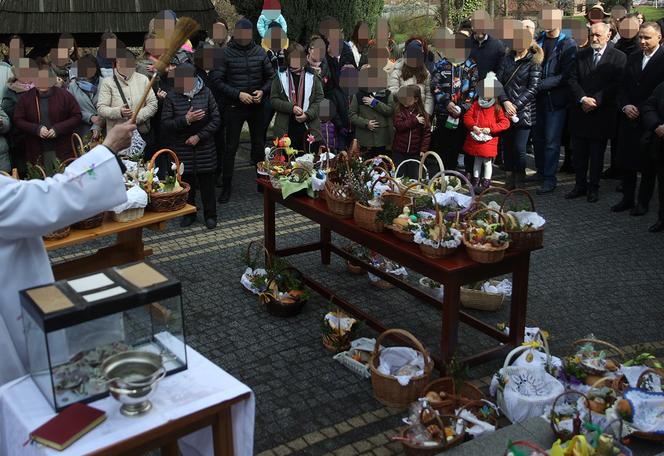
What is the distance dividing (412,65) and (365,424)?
16.4 feet

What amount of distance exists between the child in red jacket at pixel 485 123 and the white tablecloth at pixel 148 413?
6004 millimetres

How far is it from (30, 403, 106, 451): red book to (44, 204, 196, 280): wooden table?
2.63 metres

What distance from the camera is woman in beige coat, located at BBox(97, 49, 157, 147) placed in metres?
7.67

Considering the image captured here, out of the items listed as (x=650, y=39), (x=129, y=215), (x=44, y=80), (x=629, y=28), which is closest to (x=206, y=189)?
(x=44, y=80)

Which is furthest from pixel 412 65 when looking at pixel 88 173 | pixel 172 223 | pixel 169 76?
pixel 88 173

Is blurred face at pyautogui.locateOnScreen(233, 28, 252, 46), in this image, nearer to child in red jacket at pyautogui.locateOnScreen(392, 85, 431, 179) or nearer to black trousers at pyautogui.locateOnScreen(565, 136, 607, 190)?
child in red jacket at pyautogui.locateOnScreen(392, 85, 431, 179)

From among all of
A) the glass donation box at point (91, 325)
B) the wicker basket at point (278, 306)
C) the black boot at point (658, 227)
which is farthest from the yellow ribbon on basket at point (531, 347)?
the black boot at point (658, 227)

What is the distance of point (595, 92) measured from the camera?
8602 millimetres

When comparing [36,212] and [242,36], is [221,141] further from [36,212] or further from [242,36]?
[36,212]

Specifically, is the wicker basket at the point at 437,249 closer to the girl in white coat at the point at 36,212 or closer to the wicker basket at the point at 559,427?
the wicker basket at the point at 559,427

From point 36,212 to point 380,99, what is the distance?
5.80 meters

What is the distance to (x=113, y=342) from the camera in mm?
2852

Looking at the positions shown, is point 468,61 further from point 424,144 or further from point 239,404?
point 239,404

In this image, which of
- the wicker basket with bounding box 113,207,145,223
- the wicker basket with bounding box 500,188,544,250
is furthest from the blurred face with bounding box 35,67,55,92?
the wicker basket with bounding box 500,188,544,250
